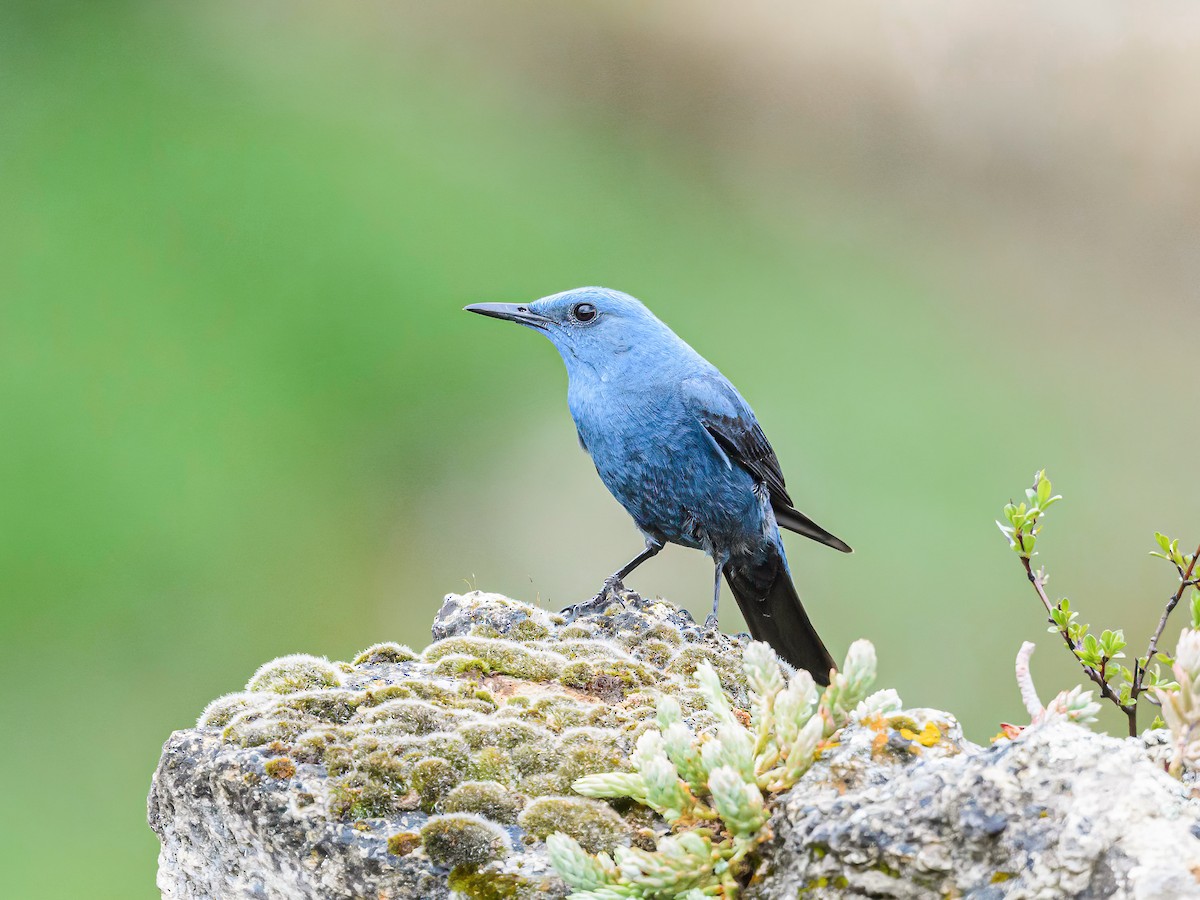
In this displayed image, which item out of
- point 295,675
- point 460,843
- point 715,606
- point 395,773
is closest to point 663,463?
point 715,606

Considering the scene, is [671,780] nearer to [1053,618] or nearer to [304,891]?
[304,891]

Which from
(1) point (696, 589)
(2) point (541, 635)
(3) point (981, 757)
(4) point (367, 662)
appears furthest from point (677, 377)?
(3) point (981, 757)

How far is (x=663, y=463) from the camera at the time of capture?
558 cm

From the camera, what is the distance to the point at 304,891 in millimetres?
3051

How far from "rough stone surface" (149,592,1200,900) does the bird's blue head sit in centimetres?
176

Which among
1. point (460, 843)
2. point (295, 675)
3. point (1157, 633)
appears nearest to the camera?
point (460, 843)

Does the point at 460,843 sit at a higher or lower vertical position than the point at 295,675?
lower

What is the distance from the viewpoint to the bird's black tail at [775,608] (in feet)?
19.4

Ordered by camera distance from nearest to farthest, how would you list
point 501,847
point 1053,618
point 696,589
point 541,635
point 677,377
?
point 501,847, point 1053,618, point 541,635, point 677,377, point 696,589

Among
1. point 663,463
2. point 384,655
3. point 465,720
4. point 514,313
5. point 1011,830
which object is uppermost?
point 514,313

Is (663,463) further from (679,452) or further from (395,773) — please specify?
(395,773)

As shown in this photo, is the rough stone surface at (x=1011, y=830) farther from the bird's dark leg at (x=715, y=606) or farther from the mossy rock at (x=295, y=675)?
the bird's dark leg at (x=715, y=606)

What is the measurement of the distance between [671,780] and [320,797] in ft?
3.59

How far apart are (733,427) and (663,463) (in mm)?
441
